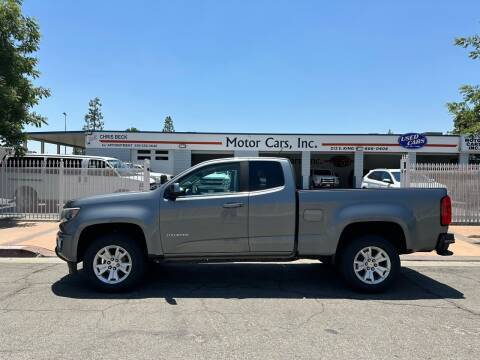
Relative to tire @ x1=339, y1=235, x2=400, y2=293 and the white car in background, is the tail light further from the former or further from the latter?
the white car in background

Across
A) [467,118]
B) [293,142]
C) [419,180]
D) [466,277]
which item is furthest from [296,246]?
[293,142]

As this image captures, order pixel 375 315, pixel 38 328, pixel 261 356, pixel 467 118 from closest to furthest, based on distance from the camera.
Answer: pixel 261 356 < pixel 38 328 < pixel 375 315 < pixel 467 118

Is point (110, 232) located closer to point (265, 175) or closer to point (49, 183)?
point (265, 175)

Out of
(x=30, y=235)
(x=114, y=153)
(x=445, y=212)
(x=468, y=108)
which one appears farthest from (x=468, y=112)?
(x=114, y=153)

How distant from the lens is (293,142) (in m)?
32.6

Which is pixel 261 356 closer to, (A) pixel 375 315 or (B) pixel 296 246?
(A) pixel 375 315

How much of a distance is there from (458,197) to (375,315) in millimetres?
10274

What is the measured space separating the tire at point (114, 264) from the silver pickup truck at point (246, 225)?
0.5 inches

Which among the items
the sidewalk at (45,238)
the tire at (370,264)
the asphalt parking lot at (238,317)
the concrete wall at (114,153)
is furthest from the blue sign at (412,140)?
the tire at (370,264)

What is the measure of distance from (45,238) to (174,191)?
606cm

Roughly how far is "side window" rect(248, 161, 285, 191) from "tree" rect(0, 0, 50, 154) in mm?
9189

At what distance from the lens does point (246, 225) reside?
20.3 feet

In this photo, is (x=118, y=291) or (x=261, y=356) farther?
(x=118, y=291)

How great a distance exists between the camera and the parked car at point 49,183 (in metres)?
13.9
